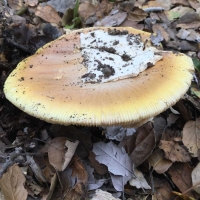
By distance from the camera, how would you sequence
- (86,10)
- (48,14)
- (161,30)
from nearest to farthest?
(161,30) → (48,14) → (86,10)

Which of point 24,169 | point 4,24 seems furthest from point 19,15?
point 24,169

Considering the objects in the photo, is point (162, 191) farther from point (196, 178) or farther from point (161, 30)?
point (161, 30)

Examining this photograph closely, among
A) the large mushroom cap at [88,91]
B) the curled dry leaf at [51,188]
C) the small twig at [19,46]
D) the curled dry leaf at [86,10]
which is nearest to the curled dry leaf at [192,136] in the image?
the large mushroom cap at [88,91]

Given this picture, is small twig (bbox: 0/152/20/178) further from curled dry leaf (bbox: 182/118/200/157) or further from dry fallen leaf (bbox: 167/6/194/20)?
dry fallen leaf (bbox: 167/6/194/20)

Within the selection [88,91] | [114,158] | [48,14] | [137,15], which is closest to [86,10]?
[48,14]

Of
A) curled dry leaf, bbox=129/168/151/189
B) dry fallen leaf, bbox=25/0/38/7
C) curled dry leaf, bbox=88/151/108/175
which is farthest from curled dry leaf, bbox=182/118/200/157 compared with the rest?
dry fallen leaf, bbox=25/0/38/7

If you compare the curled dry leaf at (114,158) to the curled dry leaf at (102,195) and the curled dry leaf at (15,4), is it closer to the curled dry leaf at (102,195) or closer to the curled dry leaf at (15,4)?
the curled dry leaf at (102,195)
